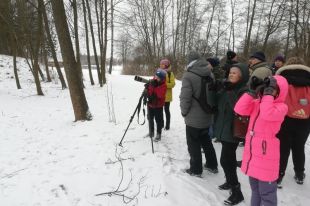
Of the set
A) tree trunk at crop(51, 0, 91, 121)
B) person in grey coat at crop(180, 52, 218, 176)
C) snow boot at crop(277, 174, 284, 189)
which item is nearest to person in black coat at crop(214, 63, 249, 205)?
person in grey coat at crop(180, 52, 218, 176)

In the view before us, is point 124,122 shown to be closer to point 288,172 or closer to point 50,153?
point 50,153

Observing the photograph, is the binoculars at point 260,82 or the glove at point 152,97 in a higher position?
the binoculars at point 260,82

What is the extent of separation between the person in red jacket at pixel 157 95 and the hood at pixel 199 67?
134cm

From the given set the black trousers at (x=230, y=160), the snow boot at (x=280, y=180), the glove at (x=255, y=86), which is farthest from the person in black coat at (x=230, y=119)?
the snow boot at (x=280, y=180)

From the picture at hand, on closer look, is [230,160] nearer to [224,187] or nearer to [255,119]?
[224,187]

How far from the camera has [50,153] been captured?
5293 mm

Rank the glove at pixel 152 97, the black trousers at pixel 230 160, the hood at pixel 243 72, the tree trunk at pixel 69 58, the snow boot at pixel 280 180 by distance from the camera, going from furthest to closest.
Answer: the tree trunk at pixel 69 58
the glove at pixel 152 97
the snow boot at pixel 280 180
the black trousers at pixel 230 160
the hood at pixel 243 72

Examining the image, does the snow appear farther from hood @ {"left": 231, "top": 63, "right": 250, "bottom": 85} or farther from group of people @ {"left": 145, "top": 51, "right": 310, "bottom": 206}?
hood @ {"left": 231, "top": 63, "right": 250, "bottom": 85}

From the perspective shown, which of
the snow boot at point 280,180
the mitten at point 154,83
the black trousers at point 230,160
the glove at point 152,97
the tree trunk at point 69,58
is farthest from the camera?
the tree trunk at point 69,58

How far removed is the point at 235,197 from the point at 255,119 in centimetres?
127

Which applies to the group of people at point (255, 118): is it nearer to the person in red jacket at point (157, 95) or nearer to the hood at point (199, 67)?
the hood at point (199, 67)

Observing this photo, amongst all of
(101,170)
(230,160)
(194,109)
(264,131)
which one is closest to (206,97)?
(194,109)

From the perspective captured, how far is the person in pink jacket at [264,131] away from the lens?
2.69 meters

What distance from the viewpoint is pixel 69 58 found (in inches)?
288
